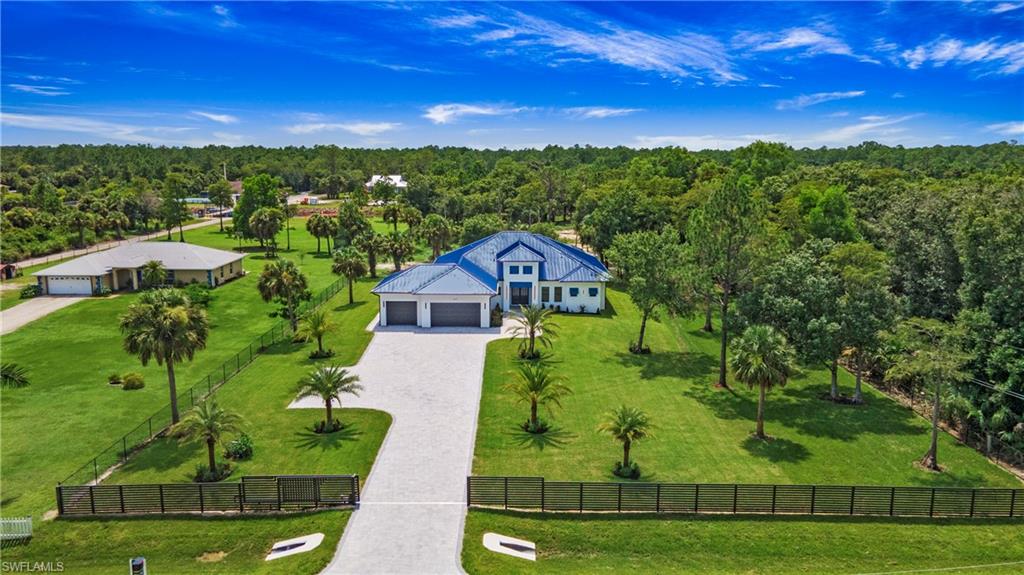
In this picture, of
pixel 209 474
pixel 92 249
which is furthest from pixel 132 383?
pixel 92 249

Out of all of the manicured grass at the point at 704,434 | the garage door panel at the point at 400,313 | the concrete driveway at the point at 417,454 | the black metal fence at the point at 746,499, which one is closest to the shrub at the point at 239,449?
the concrete driveway at the point at 417,454

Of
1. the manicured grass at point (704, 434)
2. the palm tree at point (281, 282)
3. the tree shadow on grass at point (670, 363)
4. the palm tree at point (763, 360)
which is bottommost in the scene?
the manicured grass at point (704, 434)

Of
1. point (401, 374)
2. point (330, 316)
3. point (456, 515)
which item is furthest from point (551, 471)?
point (330, 316)

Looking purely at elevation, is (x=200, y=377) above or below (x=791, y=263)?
below

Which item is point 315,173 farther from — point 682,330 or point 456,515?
point 456,515

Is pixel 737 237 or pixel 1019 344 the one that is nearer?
pixel 1019 344

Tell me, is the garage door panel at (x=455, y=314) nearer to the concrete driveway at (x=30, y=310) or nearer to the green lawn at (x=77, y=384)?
the green lawn at (x=77, y=384)
